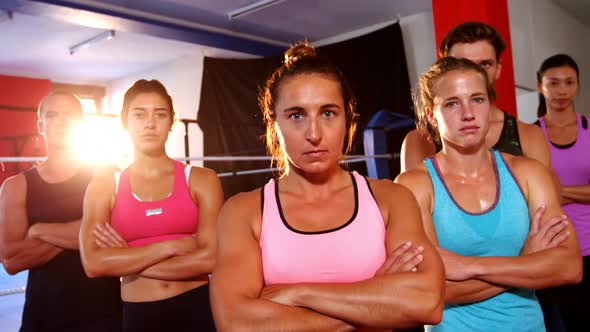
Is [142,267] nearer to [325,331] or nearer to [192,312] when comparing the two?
[192,312]

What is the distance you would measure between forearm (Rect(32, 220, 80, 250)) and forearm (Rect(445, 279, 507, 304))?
4.78 ft

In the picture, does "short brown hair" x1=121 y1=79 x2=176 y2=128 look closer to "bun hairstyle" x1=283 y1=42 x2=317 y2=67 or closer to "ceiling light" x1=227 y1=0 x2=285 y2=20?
"bun hairstyle" x1=283 y1=42 x2=317 y2=67

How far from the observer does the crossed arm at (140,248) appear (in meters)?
1.80

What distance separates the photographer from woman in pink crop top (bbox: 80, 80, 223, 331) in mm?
1824

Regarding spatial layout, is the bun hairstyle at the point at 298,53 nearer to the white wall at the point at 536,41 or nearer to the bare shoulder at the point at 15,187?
the bare shoulder at the point at 15,187

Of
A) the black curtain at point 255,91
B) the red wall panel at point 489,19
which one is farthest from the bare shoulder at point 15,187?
the black curtain at point 255,91

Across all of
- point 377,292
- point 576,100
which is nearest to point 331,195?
point 377,292

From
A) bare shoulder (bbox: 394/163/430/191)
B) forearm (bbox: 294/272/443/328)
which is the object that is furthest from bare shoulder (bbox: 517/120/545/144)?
forearm (bbox: 294/272/443/328)

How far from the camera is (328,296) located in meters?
1.13

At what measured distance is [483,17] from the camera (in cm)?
444

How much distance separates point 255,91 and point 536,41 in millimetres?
4499

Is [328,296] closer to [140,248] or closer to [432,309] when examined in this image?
[432,309]

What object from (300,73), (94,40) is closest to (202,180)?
(300,73)

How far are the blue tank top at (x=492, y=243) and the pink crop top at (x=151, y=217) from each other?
978 mm
